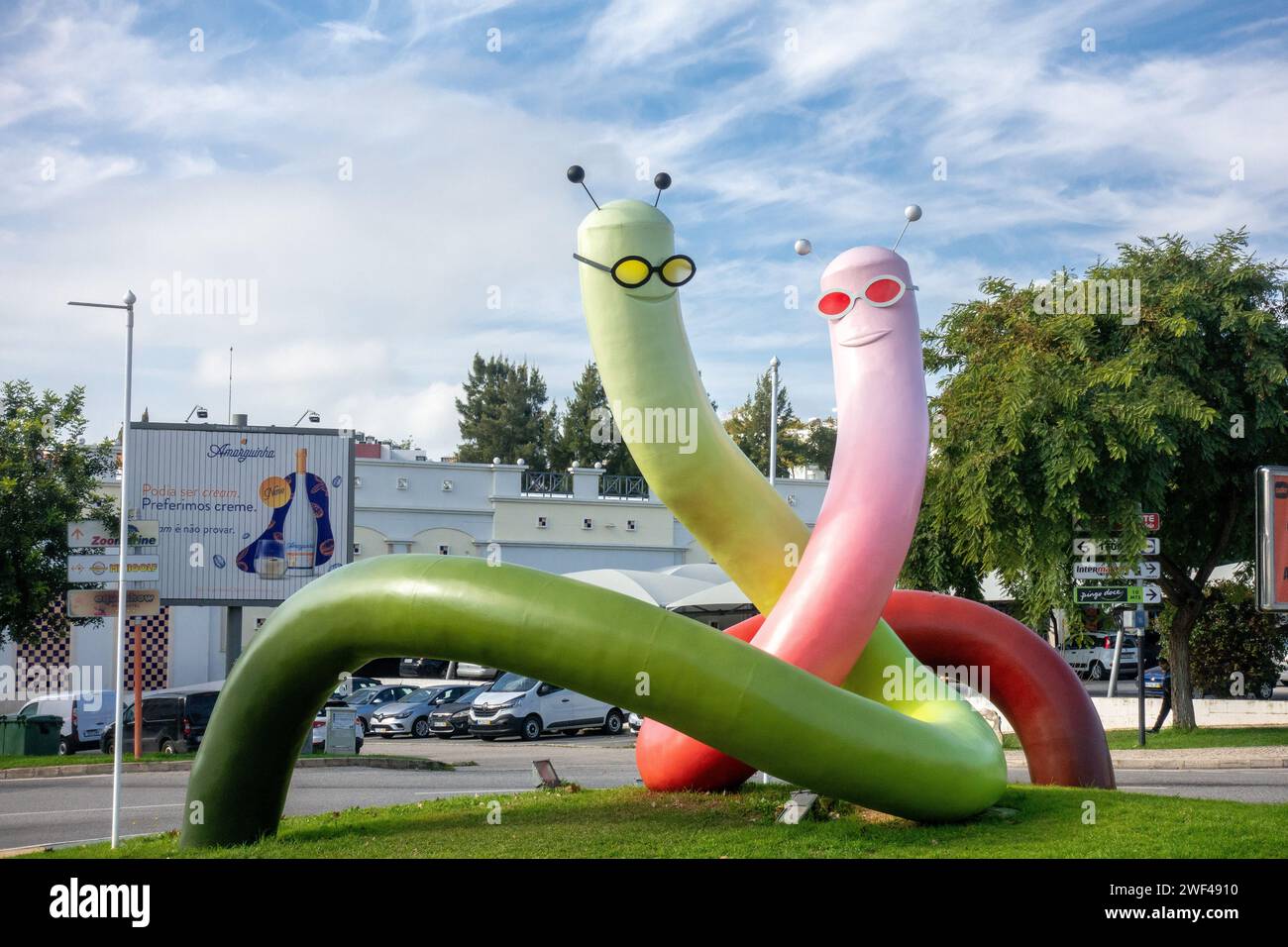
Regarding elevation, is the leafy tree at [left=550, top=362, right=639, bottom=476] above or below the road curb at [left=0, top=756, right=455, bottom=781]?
above

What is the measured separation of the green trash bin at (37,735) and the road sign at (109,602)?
9.51 metres

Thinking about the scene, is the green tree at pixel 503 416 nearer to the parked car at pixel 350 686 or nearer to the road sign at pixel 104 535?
the parked car at pixel 350 686

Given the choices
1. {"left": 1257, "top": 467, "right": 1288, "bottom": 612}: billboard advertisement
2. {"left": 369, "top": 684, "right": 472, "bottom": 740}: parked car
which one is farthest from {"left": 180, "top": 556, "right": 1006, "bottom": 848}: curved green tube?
{"left": 369, "top": 684, "right": 472, "bottom": 740}: parked car

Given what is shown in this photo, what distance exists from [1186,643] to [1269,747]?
2.61 meters

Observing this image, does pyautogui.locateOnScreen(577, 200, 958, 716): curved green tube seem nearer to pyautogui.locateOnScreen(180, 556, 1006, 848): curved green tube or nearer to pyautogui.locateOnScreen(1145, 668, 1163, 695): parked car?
pyautogui.locateOnScreen(180, 556, 1006, 848): curved green tube

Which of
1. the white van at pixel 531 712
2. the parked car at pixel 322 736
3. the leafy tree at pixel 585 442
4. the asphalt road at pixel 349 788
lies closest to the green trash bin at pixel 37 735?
the asphalt road at pixel 349 788

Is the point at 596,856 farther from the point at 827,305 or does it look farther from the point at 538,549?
the point at 538,549

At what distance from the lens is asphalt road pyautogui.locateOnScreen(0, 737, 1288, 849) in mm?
15539

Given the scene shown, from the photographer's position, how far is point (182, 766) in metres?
22.9

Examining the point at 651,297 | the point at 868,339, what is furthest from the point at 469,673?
the point at 651,297

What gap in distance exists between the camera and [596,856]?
9.84 meters

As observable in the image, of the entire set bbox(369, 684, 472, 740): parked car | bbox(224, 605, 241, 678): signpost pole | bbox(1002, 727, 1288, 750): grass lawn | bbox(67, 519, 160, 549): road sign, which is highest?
bbox(67, 519, 160, 549): road sign

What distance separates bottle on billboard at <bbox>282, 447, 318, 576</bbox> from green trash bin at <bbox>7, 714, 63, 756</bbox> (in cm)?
743
